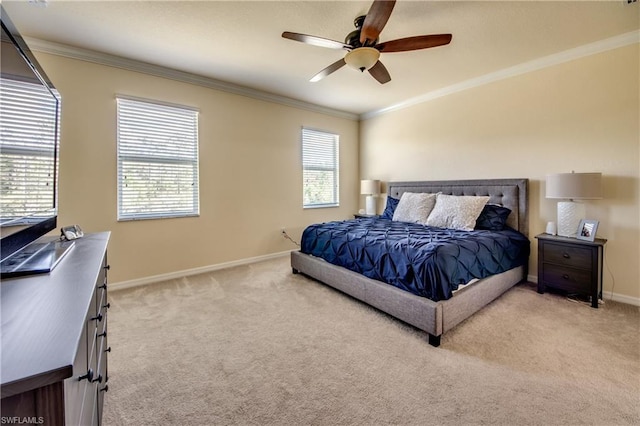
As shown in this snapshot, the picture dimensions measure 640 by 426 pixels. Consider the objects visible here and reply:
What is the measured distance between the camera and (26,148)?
50.1 inches

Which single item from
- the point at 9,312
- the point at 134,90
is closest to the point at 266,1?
the point at 134,90

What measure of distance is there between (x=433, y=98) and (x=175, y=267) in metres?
4.50

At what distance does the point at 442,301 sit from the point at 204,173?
3269 mm

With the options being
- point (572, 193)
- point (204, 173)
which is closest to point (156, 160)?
point (204, 173)

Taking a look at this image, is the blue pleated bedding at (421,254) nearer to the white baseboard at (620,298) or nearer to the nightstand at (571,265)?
the nightstand at (571,265)

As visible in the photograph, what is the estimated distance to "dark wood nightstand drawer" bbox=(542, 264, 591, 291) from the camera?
2.68m

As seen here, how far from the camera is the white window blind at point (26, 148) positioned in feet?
3.43

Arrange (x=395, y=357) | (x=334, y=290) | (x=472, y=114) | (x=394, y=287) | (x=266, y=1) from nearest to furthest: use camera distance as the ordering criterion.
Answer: (x=395, y=357) < (x=266, y=1) < (x=394, y=287) < (x=334, y=290) < (x=472, y=114)

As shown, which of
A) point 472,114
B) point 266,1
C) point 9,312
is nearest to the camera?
point 9,312

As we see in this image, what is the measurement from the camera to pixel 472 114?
3869 mm

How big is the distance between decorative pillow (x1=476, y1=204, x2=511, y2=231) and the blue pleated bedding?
0.37 ft

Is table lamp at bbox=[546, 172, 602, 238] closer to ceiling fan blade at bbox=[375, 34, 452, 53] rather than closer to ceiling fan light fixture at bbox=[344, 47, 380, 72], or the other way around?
ceiling fan blade at bbox=[375, 34, 452, 53]

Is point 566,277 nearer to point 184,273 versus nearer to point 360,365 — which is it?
point 360,365

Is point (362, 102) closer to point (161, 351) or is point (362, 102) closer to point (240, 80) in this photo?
point (240, 80)
